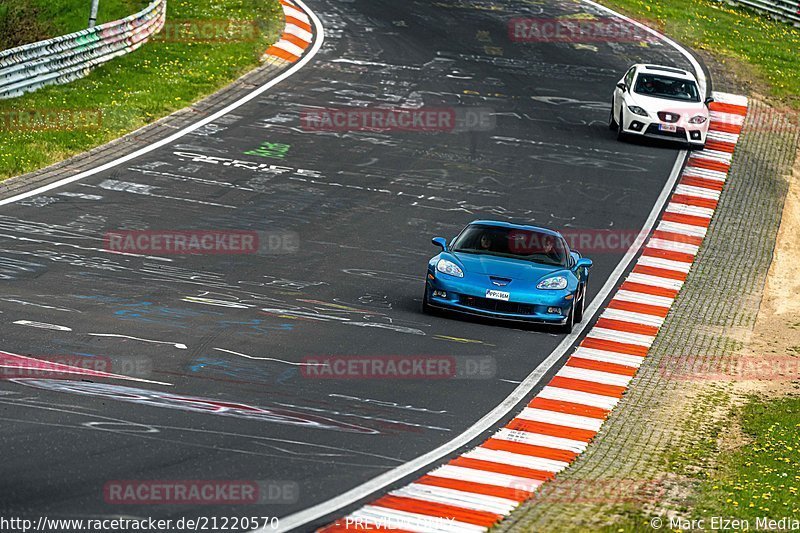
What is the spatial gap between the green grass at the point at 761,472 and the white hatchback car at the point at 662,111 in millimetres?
15647

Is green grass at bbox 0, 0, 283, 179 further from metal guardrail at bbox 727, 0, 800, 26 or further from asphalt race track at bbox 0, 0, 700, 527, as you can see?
metal guardrail at bbox 727, 0, 800, 26

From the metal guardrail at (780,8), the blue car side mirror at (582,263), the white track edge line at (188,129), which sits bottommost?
the white track edge line at (188,129)

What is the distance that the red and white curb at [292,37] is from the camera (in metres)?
34.6

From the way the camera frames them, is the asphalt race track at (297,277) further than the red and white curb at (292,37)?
No

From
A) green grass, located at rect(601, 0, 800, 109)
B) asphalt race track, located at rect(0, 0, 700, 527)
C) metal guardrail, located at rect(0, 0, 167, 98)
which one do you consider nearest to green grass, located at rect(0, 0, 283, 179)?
metal guardrail, located at rect(0, 0, 167, 98)

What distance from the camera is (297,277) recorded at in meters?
18.9

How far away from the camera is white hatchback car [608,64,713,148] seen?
30.3 meters

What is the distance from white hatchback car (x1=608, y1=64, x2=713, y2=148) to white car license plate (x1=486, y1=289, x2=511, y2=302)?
1394cm

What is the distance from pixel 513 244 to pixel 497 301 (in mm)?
1469

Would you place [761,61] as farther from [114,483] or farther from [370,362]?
[114,483]

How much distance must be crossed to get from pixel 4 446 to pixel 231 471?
5.74 ft

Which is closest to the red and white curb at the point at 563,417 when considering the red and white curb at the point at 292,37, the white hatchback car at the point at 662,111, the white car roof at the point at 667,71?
the white hatchback car at the point at 662,111

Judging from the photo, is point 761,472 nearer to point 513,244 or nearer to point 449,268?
point 449,268

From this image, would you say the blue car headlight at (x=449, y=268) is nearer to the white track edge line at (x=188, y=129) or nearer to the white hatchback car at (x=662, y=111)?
the white track edge line at (x=188, y=129)
